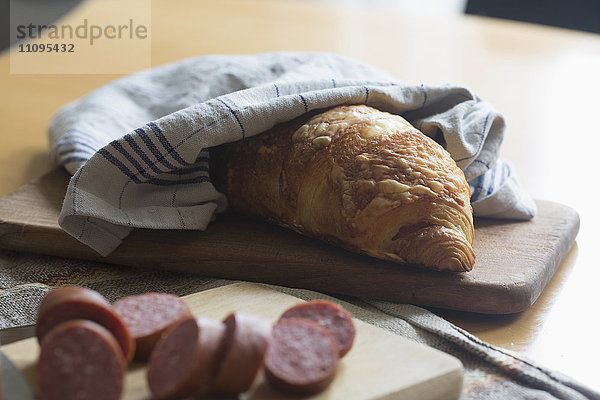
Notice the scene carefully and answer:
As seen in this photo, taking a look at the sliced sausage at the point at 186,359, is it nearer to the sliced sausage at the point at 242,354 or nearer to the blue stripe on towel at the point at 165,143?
the sliced sausage at the point at 242,354

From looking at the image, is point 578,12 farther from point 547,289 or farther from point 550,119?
point 547,289

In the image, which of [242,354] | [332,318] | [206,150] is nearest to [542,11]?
[206,150]

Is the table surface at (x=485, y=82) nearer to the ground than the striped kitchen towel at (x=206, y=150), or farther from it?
nearer to the ground

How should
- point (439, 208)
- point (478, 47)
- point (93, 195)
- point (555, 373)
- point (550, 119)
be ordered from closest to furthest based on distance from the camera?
point (555, 373)
point (439, 208)
point (93, 195)
point (550, 119)
point (478, 47)

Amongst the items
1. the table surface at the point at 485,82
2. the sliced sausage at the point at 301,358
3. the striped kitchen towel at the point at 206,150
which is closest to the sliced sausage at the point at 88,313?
the sliced sausage at the point at 301,358

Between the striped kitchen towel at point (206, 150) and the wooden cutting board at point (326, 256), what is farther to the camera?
the striped kitchen towel at point (206, 150)

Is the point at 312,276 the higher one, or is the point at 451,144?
the point at 451,144

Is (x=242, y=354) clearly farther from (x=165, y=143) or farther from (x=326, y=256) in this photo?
(x=165, y=143)

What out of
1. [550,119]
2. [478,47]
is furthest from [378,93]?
[478,47]
